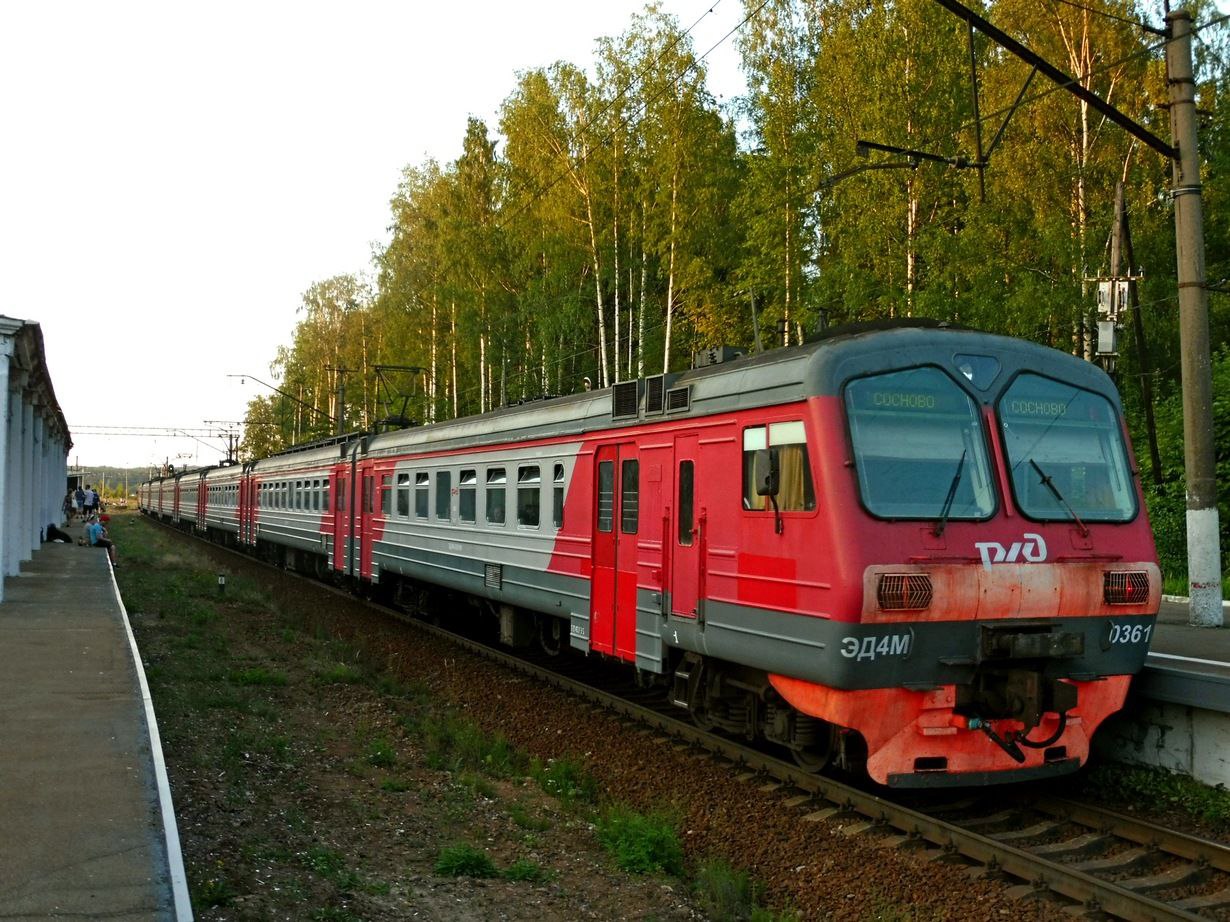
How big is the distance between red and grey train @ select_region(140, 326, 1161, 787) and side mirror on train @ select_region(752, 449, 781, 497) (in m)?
0.03

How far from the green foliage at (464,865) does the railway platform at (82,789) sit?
1.53m

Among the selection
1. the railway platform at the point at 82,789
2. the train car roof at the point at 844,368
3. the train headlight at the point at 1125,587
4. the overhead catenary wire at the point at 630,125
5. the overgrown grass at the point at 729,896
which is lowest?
the overgrown grass at the point at 729,896

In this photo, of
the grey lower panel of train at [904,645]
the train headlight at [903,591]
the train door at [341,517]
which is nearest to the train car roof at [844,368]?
the train headlight at [903,591]

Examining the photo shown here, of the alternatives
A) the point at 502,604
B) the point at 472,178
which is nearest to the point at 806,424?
the point at 502,604

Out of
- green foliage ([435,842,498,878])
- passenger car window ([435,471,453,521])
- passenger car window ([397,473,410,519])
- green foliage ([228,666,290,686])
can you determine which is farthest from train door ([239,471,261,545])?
green foliage ([435,842,498,878])

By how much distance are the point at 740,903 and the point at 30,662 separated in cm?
782

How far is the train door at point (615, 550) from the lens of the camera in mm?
9625

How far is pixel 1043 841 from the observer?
6.79 m

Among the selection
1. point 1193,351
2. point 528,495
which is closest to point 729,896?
point 528,495

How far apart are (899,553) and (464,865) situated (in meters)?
3.14

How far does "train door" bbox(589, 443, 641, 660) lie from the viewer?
31.6 ft

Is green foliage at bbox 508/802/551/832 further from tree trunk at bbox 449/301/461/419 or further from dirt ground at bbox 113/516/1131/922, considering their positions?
tree trunk at bbox 449/301/461/419

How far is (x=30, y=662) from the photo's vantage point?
35.3 feet

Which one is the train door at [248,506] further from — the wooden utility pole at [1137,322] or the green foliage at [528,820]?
the green foliage at [528,820]
